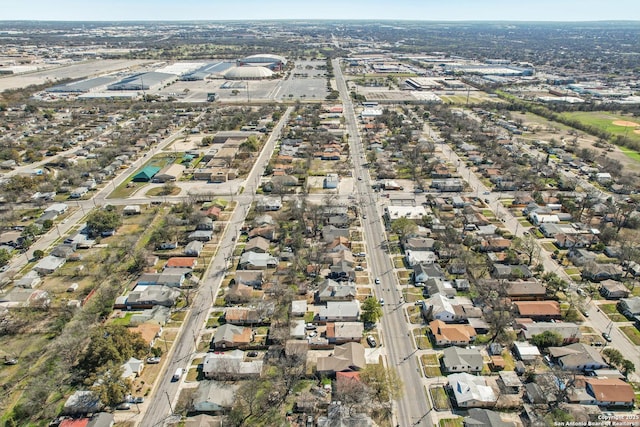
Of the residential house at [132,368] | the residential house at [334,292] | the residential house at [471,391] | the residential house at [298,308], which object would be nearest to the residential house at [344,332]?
the residential house at [298,308]

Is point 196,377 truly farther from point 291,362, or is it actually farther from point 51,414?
point 51,414


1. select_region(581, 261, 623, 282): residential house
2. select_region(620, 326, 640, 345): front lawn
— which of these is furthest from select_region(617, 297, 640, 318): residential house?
select_region(581, 261, 623, 282): residential house

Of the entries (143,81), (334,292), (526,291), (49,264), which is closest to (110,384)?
(334,292)

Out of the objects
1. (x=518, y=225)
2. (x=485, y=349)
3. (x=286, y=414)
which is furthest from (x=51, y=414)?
(x=518, y=225)

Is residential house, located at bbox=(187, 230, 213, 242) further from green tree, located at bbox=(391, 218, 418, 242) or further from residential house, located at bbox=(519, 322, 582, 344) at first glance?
residential house, located at bbox=(519, 322, 582, 344)

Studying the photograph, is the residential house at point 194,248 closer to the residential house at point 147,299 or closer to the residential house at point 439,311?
the residential house at point 147,299

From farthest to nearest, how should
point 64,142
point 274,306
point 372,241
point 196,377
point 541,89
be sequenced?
point 541,89 < point 64,142 < point 372,241 < point 274,306 < point 196,377

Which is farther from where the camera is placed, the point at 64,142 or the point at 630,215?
the point at 64,142
